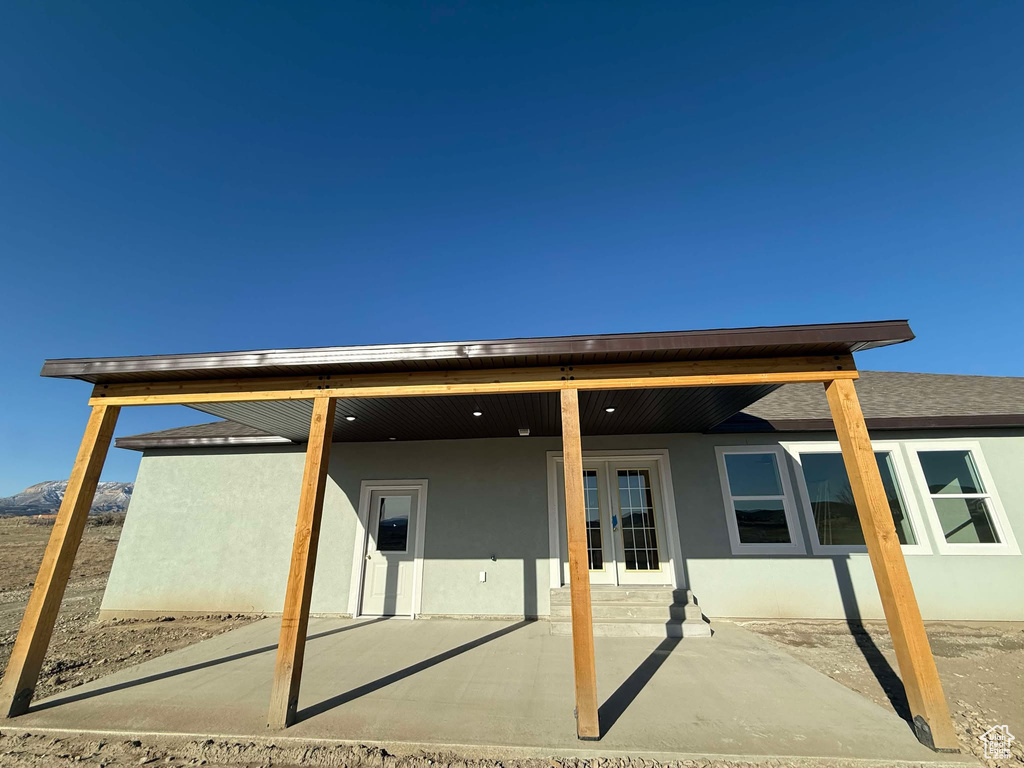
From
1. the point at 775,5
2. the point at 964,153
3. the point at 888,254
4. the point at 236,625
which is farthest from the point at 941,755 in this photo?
the point at 964,153

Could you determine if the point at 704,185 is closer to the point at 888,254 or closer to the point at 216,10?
the point at 888,254

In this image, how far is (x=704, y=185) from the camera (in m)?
9.90

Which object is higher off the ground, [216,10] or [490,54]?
[490,54]

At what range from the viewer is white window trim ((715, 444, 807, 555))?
5.82 m

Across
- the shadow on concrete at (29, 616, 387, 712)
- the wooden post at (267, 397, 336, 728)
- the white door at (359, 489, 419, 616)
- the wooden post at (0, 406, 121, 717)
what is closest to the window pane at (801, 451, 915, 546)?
the white door at (359, 489, 419, 616)

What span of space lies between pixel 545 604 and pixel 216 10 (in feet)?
41.4

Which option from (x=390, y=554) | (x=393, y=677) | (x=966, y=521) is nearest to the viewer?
(x=393, y=677)

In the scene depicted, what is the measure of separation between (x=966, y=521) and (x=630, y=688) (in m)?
6.22

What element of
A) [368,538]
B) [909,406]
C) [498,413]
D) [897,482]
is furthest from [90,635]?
[909,406]

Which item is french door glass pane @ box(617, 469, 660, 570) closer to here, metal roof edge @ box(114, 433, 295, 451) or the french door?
the french door

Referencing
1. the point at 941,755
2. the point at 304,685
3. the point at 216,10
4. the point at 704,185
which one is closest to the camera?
the point at 941,755

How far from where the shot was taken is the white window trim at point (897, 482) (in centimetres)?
567

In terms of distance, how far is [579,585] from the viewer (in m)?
2.88

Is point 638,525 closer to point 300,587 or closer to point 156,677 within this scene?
point 300,587
